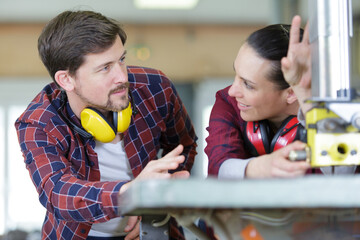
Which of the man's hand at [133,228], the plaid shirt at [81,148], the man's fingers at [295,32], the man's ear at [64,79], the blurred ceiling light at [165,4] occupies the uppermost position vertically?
the blurred ceiling light at [165,4]

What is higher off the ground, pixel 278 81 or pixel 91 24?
pixel 91 24

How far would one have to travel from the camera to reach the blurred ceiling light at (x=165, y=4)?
19.2 ft

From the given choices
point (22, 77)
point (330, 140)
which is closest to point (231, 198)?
point (330, 140)

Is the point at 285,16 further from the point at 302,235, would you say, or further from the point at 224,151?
the point at 302,235

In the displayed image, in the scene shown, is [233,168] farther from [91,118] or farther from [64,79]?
[64,79]

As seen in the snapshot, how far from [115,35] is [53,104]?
0.28 metres

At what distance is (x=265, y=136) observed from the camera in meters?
1.33

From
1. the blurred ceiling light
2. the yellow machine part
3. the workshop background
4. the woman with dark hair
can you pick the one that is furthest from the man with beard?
the workshop background

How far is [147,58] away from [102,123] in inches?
230

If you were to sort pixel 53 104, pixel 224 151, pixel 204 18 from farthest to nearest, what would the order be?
pixel 204 18 < pixel 53 104 < pixel 224 151

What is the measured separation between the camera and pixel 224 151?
1.27 m

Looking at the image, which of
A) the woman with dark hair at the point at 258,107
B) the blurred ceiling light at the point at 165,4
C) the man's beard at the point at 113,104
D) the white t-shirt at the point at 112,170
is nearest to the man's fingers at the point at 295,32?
the woman with dark hair at the point at 258,107

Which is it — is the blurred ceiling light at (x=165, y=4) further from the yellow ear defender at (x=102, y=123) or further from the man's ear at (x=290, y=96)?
the man's ear at (x=290, y=96)

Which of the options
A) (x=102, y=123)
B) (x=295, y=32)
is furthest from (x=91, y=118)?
(x=295, y=32)
